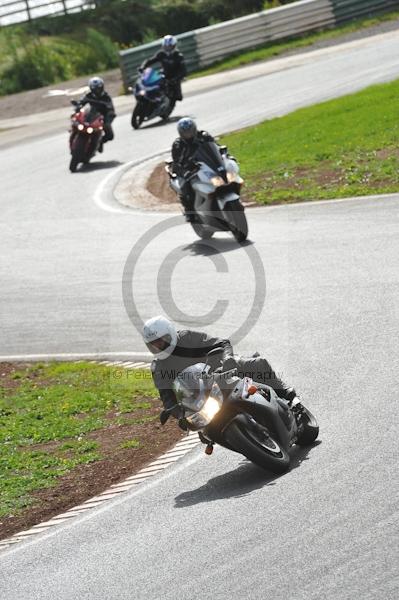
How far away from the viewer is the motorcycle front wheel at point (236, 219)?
18.2m

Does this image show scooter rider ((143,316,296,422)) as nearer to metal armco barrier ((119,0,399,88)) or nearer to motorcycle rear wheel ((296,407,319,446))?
motorcycle rear wheel ((296,407,319,446))

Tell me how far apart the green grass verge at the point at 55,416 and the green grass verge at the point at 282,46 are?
25.3m

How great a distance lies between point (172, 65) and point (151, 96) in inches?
41.9

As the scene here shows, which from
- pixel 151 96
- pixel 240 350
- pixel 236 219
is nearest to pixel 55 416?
pixel 240 350

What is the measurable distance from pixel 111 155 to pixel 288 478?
20.7 metres

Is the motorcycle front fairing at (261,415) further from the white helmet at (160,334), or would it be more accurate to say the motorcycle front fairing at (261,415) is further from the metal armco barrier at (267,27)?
the metal armco barrier at (267,27)

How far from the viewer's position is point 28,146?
3192cm

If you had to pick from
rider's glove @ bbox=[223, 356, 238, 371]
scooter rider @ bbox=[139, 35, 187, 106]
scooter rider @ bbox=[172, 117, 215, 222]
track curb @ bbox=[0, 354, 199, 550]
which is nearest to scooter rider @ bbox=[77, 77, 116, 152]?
scooter rider @ bbox=[139, 35, 187, 106]

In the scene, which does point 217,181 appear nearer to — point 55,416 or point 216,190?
point 216,190

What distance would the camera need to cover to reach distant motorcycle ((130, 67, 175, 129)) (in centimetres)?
3117

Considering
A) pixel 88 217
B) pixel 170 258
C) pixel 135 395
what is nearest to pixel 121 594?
pixel 135 395

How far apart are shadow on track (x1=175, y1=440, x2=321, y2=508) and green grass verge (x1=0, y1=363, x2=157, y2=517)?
1.89m

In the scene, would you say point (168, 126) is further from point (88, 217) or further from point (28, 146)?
point (88, 217)

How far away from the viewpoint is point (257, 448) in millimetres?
8984
